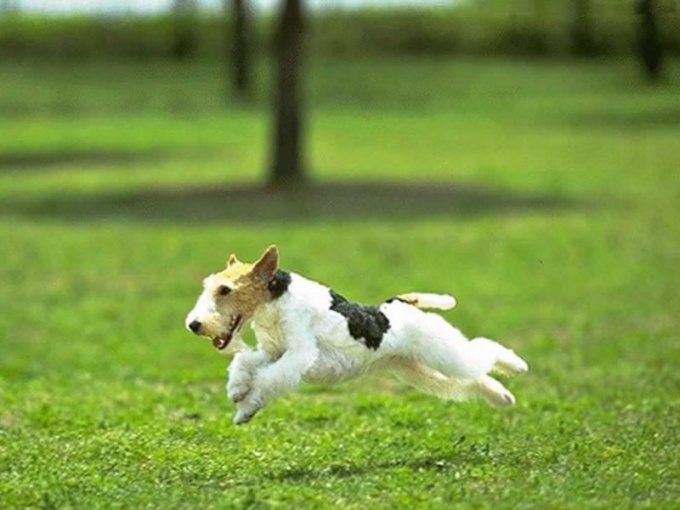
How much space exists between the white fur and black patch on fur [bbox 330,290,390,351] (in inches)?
1.2

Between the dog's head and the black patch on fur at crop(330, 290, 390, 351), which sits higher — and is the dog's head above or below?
above

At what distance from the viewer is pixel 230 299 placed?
9242 mm

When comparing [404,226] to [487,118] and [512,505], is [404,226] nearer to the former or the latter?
[512,505]

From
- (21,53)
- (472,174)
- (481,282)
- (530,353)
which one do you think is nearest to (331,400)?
(530,353)

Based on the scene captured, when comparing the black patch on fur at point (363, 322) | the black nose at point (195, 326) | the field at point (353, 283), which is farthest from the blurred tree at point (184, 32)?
the black nose at point (195, 326)

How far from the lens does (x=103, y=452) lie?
10.4 meters

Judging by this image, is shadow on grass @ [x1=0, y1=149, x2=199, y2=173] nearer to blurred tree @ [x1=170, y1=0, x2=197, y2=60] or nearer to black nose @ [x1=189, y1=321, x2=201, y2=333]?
blurred tree @ [x1=170, y1=0, x2=197, y2=60]

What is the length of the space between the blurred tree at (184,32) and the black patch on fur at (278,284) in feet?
174

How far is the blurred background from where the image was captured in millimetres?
10000

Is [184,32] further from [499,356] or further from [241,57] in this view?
[499,356]

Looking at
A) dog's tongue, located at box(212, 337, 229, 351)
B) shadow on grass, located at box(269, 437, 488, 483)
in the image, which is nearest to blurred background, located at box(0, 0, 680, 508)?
shadow on grass, located at box(269, 437, 488, 483)

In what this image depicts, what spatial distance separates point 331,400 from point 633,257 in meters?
10.5

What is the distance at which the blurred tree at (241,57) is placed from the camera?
51688 mm

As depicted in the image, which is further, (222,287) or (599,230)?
(599,230)
